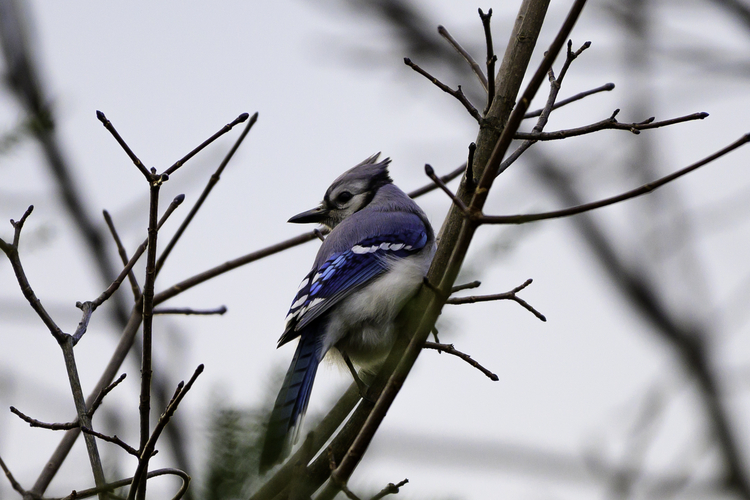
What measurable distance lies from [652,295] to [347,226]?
260 cm

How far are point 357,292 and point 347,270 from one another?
110 mm

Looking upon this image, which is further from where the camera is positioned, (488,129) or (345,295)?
(345,295)

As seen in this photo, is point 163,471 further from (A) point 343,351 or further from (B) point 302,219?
(B) point 302,219

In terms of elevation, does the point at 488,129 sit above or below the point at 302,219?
below

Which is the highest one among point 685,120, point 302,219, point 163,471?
point 302,219

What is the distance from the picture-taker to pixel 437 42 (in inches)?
184

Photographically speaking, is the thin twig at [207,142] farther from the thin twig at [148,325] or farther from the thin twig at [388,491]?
the thin twig at [388,491]

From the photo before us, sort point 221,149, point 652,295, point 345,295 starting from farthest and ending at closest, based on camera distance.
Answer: point 652,295 < point 345,295 < point 221,149

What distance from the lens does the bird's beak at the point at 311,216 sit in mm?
3162

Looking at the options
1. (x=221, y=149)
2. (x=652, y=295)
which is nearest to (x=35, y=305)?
(x=221, y=149)

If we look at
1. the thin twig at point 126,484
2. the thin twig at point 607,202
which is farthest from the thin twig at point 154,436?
the thin twig at point 607,202

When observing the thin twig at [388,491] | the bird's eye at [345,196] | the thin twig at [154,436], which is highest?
the bird's eye at [345,196]

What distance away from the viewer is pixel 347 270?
246 cm

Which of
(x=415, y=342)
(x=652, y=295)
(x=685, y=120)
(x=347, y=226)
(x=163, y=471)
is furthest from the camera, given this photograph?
(x=652, y=295)
